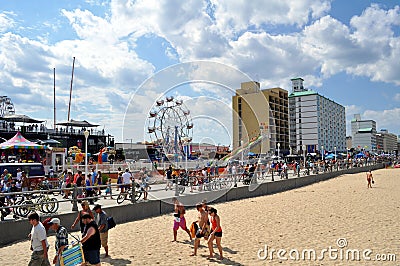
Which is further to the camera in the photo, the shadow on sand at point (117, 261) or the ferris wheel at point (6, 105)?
→ the ferris wheel at point (6, 105)

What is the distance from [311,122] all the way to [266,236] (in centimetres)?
9136

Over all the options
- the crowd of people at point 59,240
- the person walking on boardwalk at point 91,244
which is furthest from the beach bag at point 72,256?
the person walking on boardwalk at point 91,244

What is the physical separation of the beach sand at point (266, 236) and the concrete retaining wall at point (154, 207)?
43cm

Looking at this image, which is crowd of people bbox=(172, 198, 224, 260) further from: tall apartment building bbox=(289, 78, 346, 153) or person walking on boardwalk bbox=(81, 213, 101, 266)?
tall apartment building bbox=(289, 78, 346, 153)

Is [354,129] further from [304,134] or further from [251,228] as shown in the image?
[251,228]

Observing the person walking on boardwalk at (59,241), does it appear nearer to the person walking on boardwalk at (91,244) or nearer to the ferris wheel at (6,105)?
the person walking on boardwalk at (91,244)

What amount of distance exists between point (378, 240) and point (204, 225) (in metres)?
5.18

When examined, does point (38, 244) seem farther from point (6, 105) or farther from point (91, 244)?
point (6, 105)

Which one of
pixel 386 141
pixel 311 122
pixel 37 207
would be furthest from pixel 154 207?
pixel 386 141

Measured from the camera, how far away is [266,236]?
1052 centimetres

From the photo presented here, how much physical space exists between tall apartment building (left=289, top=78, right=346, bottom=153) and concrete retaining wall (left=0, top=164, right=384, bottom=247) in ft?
230

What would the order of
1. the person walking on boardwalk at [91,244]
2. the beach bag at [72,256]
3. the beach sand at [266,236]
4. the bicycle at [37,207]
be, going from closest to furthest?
the beach bag at [72,256] < the person walking on boardwalk at [91,244] < the beach sand at [266,236] < the bicycle at [37,207]

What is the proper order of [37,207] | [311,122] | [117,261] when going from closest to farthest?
1. [117,261]
2. [37,207]
3. [311,122]

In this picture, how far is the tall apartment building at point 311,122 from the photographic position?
315 feet
